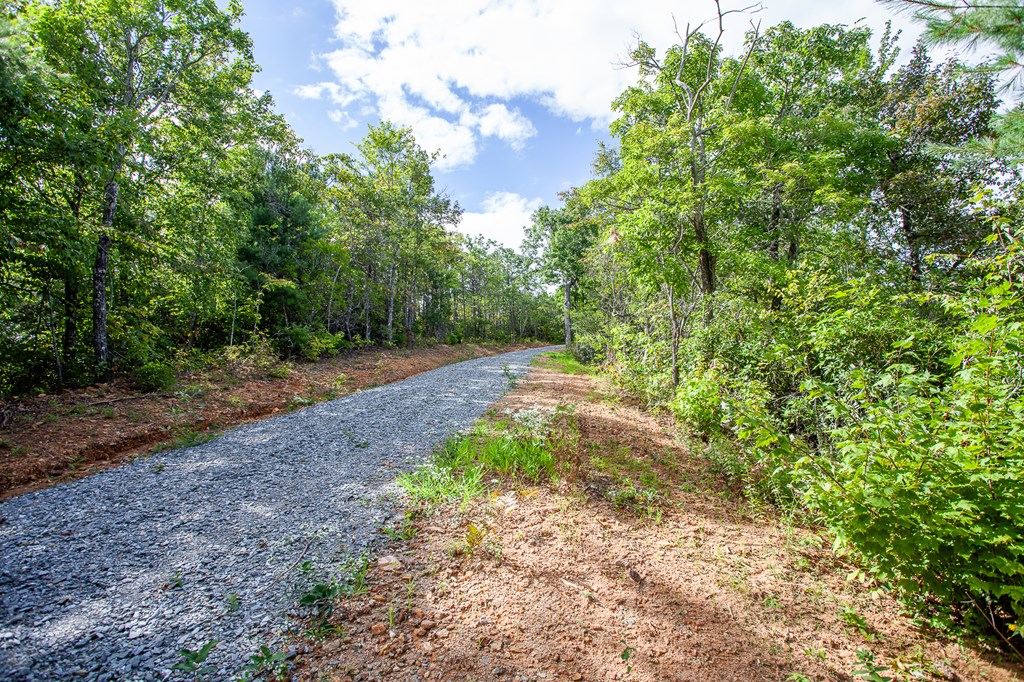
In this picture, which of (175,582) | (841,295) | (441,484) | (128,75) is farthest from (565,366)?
(128,75)

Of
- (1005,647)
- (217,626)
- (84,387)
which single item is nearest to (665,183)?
(1005,647)

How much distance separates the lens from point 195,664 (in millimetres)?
2051

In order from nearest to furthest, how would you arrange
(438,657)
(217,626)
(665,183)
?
(438,657) < (217,626) < (665,183)

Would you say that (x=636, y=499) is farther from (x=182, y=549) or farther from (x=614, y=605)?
(x=182, y=549)

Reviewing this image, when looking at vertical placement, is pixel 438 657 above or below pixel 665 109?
below

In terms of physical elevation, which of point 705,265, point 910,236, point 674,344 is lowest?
point 674,344

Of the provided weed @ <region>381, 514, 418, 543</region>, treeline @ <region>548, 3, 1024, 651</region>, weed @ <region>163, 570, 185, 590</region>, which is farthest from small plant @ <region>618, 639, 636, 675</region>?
weed @ <region>163, 570, 185, 590</region>

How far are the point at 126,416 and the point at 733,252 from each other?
1216cm

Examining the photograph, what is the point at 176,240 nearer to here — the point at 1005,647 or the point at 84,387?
the point at 84,387

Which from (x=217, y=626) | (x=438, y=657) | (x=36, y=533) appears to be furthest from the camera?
(x=36, y=533)

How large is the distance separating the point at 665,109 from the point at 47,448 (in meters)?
14.0

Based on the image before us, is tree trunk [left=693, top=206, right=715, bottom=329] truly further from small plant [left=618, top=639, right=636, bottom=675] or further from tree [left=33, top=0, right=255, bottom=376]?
tree [left=33, top=0, right=255, bottom=376]

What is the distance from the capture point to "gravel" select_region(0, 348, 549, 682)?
7.28 feet

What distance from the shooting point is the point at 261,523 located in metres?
3.54
